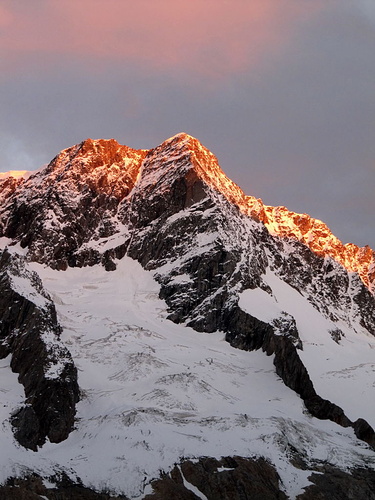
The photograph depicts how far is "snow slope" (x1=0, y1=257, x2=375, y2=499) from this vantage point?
96250 millimetres

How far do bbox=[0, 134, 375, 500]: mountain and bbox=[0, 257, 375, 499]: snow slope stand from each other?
0.98 feet

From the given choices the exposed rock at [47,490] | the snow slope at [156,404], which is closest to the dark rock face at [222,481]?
the snow slope at [156,404]

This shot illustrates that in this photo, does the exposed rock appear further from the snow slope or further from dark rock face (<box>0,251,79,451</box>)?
dark rock face (<box>0,251,79,451</box>)

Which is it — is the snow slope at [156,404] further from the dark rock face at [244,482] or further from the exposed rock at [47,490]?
the dark rock face at [244,482]

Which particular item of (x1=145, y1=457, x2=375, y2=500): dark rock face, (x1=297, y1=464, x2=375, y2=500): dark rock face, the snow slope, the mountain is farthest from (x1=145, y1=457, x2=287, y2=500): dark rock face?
(x1=297, y1=464, x2=375, y2=500): dark rock face

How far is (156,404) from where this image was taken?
115 m

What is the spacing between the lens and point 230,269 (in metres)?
167

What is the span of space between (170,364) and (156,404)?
53.4 feet

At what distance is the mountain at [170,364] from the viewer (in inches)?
3814

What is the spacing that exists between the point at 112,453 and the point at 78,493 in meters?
8.95

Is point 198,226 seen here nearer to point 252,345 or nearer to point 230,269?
point 230,269

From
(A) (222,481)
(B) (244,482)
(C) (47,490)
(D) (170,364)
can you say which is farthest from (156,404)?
(C) (47,490)

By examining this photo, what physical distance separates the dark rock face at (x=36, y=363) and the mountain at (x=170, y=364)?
234mm

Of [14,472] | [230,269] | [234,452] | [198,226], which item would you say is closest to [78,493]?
[14,472]
